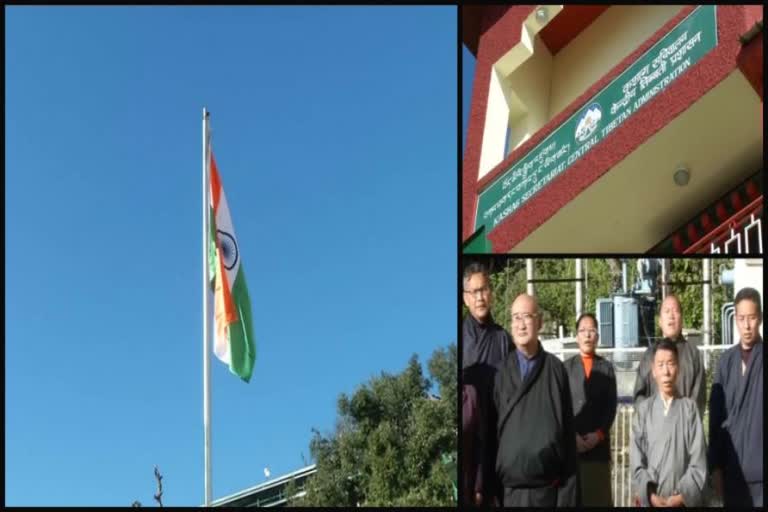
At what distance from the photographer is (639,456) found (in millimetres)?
8656

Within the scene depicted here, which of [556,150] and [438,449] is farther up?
[556,150]

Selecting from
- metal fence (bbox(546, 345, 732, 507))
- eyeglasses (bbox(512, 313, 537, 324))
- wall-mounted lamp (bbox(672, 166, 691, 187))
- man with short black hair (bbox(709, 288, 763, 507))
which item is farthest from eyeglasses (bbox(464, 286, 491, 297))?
man with short black hair (bbox(709, 288, 763, 507))

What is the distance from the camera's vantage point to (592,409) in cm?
867

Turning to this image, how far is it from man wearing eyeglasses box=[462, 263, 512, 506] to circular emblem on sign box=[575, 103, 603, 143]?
1.39m

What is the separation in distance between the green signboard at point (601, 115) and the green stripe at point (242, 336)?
2968 mm

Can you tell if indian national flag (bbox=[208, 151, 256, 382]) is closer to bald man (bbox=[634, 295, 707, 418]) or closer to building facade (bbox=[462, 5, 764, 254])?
building facade (bbox=[462, 5, 764, 254])

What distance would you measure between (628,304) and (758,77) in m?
2.03

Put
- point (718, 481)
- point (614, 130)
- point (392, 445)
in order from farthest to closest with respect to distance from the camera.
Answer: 1. point (392, 445)
2. point (614, 130)
3. point (718, 481)

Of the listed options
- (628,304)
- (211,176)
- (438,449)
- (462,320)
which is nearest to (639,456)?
(628,304)

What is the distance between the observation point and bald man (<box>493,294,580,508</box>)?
8516 mm

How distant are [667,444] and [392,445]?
15230mm

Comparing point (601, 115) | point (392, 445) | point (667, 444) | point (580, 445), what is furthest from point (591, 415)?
point (392, 445)

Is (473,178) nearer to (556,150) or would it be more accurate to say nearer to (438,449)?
(556,150)

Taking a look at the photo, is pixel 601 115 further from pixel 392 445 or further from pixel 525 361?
pixel 392 445
